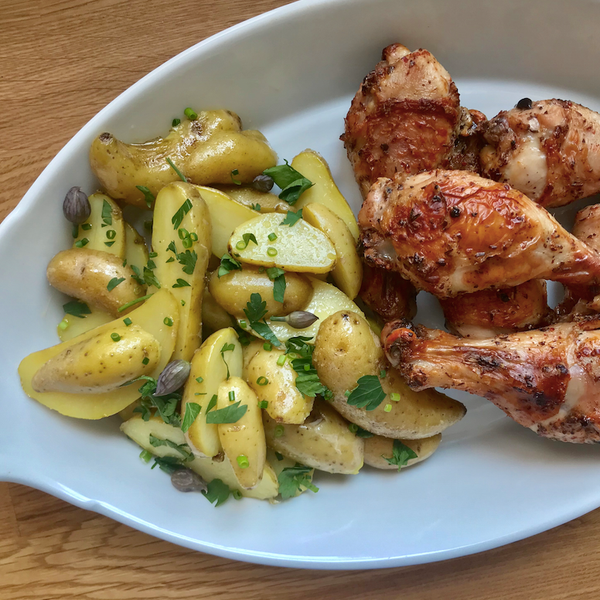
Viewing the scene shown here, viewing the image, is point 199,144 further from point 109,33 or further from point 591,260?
point 591,260

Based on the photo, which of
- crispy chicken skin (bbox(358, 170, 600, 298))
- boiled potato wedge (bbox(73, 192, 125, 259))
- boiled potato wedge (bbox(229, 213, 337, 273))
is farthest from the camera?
boiled potato wedge (bbox(73, 192, 125, 259))

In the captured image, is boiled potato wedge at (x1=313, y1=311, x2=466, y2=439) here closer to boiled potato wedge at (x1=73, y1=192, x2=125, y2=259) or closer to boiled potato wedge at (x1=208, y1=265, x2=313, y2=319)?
boiled potato wedge at (x1=208, y1=265, x2=313, y2=319)

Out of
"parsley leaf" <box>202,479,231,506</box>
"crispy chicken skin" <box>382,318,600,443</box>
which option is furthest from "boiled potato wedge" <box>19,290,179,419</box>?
"crispy chicken skin" <box>382,318,600,443</box>

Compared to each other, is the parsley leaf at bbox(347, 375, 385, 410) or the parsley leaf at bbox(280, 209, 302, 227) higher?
the parsley leaf at bbox(280, 209, 302, 227)

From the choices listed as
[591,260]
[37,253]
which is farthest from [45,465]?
[591,260]

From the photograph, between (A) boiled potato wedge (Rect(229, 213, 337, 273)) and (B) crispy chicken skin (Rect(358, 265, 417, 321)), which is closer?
(A) boiled potato wedge (Rect(229, 213, 337, 273))

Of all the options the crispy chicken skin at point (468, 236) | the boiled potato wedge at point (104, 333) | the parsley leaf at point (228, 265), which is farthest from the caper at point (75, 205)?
the crispy chicken skin at point (468, 236)
